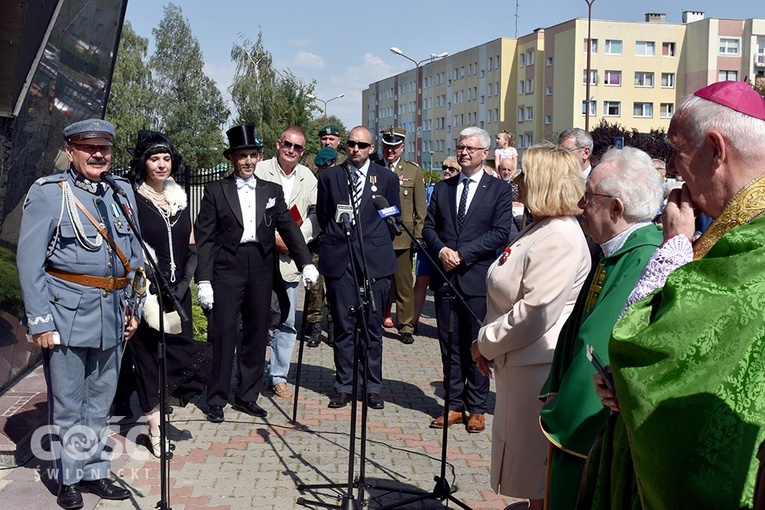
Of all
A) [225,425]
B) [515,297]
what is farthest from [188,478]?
[515,297]

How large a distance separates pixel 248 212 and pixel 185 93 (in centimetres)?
6176

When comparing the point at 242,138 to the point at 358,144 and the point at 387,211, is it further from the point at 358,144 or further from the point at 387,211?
the point at 387,211

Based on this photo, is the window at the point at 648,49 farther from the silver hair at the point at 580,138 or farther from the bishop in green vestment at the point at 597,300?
the bishop in green vestment at the point at 597,300

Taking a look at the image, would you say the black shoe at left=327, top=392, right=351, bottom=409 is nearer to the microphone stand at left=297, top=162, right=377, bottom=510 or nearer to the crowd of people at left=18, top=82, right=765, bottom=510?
the crowd of people at left=18, top=82, right=765, bottom=510

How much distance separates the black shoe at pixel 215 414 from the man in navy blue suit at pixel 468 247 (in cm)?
160

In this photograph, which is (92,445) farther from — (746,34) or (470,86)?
(470,86)

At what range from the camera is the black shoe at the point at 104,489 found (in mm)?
4965

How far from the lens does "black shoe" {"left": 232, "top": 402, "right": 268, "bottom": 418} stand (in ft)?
22.5

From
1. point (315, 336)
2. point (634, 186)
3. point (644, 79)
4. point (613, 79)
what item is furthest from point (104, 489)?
point (644, 79)

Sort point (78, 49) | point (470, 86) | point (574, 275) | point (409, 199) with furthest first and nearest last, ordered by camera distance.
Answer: point (470, 86)
point (409, 199)
point (78, 49)
point (574, 275)

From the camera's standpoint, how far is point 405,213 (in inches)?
391

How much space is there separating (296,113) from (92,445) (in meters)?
51.2

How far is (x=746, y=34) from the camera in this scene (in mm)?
70500

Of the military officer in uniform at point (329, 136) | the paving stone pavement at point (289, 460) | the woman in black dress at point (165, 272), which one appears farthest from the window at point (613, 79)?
the woman in black dress at point (165, 272)
